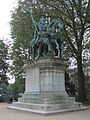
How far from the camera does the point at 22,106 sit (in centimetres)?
1817

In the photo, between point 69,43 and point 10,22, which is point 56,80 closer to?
point 69,43

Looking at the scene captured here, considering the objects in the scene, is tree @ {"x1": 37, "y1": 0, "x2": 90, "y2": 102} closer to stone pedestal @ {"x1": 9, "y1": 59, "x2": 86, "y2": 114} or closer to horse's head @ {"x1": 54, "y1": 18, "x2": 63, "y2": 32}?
horse's head @ {"x1": 54, "y1": 18, "x2": 63, "y2": 32}

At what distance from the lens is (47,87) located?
18172 mm

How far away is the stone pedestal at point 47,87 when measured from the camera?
17.5 meters

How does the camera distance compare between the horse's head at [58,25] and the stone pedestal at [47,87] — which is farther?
the horse's head at [58,25]

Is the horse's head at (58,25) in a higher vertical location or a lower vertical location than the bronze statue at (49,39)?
higher

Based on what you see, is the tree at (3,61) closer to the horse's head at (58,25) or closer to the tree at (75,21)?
the tree at (75,21)

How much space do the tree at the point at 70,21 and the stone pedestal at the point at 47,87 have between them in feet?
29.8

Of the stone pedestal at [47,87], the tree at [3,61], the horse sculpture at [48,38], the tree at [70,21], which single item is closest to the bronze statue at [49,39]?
the horse sculpture at [48,38]

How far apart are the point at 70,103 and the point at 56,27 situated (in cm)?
652

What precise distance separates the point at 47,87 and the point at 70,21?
13.4 meters

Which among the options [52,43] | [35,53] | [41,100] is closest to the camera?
[41,100]

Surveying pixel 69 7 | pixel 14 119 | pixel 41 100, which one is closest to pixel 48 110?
pixel 41 100

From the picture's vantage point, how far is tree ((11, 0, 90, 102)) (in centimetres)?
2789
